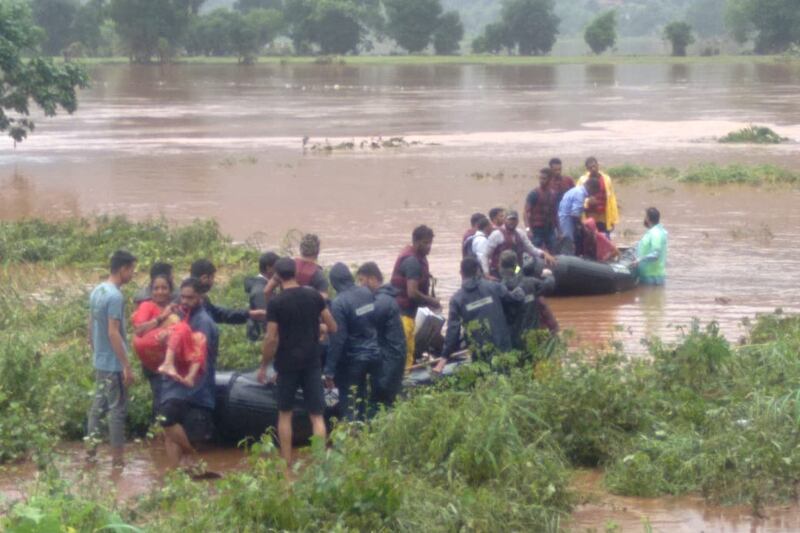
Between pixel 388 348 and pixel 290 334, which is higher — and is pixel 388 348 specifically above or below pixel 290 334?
below

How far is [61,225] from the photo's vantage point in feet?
59.6

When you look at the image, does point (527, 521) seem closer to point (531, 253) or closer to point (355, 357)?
point (355, 357)

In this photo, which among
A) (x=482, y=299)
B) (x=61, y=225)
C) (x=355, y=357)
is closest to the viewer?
(x=355, y=357)

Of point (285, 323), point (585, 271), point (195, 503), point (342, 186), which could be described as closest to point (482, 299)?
point (285, 323)

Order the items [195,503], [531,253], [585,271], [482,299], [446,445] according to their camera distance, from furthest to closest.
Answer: [585,271] < [531,253] < [482,299] < [446,445] < [195,503]

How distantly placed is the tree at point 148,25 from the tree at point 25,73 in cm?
5181

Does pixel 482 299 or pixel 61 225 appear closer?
pixel 482 299

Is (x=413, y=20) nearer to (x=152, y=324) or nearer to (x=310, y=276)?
(x=310, y=276)

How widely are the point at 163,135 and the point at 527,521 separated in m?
29.3

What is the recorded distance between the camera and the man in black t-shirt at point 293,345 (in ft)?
26.8

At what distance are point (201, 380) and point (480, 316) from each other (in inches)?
82.2

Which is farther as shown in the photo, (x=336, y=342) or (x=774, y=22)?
(x=774, y=22)

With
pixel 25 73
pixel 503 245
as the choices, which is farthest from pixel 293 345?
pixel 25 73

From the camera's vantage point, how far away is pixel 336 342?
867cm
